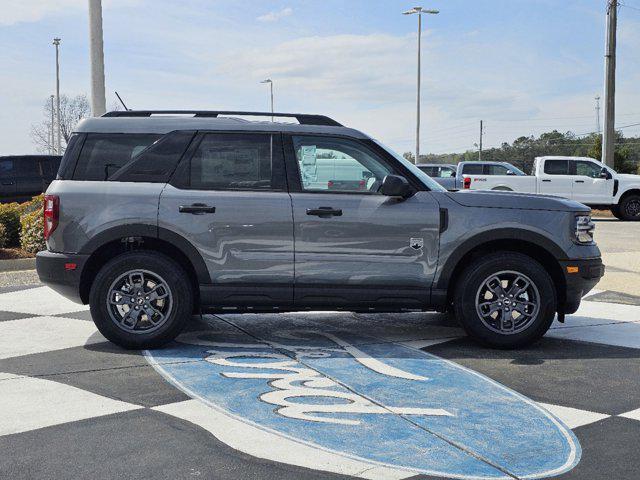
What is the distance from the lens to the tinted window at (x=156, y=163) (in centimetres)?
645

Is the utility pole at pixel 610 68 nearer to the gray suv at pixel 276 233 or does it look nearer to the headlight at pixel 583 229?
the headlight at pixel 583 229

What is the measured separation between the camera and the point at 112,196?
6.36 m

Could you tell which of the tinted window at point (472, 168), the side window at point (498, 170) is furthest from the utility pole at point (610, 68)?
the tinted window at point (472, 168)

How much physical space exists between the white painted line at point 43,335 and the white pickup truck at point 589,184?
19006 millimetres

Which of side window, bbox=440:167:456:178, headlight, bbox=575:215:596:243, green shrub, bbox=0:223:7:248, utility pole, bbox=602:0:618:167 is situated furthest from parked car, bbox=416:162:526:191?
headlight, bbox=575:215:596:243

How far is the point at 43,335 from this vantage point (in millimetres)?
7125

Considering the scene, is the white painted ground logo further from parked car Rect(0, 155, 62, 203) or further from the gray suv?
parked car Rect(0, 155, 62, 203)

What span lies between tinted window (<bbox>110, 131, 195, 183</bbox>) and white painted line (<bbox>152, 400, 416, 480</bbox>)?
88.1 inches

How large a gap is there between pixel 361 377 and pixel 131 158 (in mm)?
2606

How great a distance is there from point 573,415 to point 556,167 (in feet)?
70.6

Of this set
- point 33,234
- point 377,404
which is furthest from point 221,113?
point 33,234

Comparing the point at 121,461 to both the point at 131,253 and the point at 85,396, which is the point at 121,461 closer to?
→ the point at 85,396

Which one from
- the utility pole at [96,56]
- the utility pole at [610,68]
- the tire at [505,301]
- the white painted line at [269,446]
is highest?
the utility pole at [610,68]

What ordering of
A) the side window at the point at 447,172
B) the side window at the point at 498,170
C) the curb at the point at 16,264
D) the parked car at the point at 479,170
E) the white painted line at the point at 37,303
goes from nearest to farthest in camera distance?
the white painted line at the point at 37,303 < the curb at the point at 16,264 < the parked car at the point at 479,170 < the side window at the point at 498,170 < the side window at the point at 447,172
